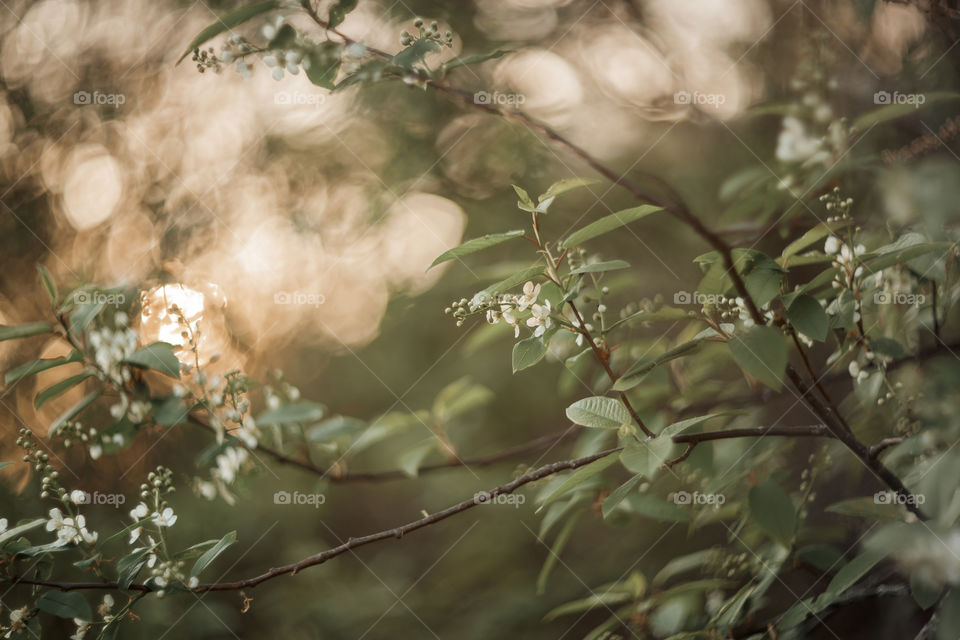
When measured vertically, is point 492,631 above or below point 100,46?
below

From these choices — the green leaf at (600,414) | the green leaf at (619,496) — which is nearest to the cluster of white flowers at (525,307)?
the green leaf at (600,414)

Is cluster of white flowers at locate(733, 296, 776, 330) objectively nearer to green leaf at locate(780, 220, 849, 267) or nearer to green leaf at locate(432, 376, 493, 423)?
green leaf at locate(780, 220, 849, 267)

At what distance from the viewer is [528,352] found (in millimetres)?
904

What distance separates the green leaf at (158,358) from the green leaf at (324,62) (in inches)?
22.3

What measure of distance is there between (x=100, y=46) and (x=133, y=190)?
0.59m

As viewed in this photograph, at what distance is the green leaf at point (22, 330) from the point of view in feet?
3.86

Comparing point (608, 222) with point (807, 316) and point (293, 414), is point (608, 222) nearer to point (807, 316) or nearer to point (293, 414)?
point (807, 316)

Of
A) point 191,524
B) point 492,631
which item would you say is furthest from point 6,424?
point 492,631

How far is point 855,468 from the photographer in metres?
1.37

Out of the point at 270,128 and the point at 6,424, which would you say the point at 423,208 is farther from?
the point at 6,424

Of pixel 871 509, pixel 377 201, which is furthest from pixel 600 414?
pixel 377 201

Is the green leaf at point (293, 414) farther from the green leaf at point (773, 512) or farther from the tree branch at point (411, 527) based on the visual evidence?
the green leaf at point (773, 512)

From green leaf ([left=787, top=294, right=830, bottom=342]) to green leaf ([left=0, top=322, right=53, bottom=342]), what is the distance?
1305 mm

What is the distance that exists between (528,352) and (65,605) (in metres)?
0.78
